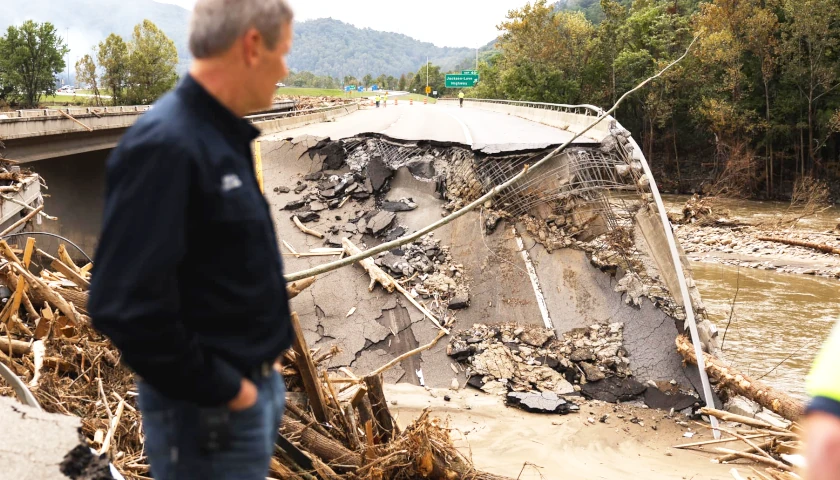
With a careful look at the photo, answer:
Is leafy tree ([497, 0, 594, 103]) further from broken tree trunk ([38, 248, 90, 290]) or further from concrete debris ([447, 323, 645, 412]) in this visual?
broken tree trunk ([38, 248, 90, 290])

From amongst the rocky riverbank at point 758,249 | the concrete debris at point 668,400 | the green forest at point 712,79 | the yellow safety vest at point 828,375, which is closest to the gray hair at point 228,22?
the yellow safety vest at point 828,375

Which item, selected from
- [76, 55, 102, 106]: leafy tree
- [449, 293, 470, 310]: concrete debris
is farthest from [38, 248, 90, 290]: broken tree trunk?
[76, 55, 102, 106]: leafy tree

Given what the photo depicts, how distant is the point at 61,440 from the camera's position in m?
2.62

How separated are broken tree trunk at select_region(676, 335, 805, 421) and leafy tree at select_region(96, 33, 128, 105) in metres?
62.9

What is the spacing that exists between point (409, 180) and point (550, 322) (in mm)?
5296

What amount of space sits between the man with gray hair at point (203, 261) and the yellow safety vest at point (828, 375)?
4.11ft

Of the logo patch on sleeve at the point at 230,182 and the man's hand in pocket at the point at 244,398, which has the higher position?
the logo patch on sleeve at the point at 230,182

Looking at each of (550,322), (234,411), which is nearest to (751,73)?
(550,322)

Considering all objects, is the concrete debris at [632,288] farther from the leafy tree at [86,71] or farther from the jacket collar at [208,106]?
the leafy tree at [86,71]

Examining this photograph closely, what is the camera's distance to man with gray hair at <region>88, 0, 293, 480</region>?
156cm

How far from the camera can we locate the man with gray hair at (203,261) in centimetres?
156

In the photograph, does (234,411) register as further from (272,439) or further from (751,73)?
(751,73)

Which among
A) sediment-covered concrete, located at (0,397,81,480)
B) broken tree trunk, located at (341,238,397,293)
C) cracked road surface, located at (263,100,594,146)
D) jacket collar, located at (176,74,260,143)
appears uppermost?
jacket collar, located at (176,74,260,143)

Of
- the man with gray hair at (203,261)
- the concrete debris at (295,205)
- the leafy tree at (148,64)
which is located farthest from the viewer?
the leafy tree at (148,64)
